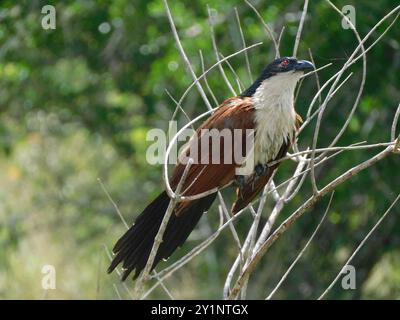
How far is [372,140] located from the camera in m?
6.02

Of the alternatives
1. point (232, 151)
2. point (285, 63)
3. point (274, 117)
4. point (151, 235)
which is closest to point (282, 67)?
point (285, 63)

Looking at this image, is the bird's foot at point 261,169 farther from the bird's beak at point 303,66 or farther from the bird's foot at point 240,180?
the bird's beak at point 303,66

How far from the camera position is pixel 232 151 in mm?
3814

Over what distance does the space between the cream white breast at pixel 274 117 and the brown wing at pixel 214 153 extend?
0.17ft

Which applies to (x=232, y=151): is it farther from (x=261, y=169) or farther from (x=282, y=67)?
(x=282, y=67)

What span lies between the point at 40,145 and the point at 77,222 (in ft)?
2.86

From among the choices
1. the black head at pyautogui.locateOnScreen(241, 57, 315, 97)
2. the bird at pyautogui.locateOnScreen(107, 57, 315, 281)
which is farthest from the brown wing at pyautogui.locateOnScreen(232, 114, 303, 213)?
the black head at pyautogui.locateOnScreen(241, 57, 315, 97)

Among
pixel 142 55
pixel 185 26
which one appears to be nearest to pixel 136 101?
pixel 142 55

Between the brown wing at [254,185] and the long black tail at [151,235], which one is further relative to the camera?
the brown wing at [254,185]

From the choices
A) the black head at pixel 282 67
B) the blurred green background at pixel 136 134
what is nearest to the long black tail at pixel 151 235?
the black head at pixel 282 67

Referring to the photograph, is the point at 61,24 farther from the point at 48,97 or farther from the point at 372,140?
the point at 372,140

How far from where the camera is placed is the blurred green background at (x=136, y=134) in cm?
633

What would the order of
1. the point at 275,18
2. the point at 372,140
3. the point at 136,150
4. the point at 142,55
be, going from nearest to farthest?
1. the point at 372,140
2. the point at 275,18
3. the point at 142,55
4. the point at 136,150

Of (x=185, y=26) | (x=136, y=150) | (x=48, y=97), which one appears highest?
(x=185, y=26)
